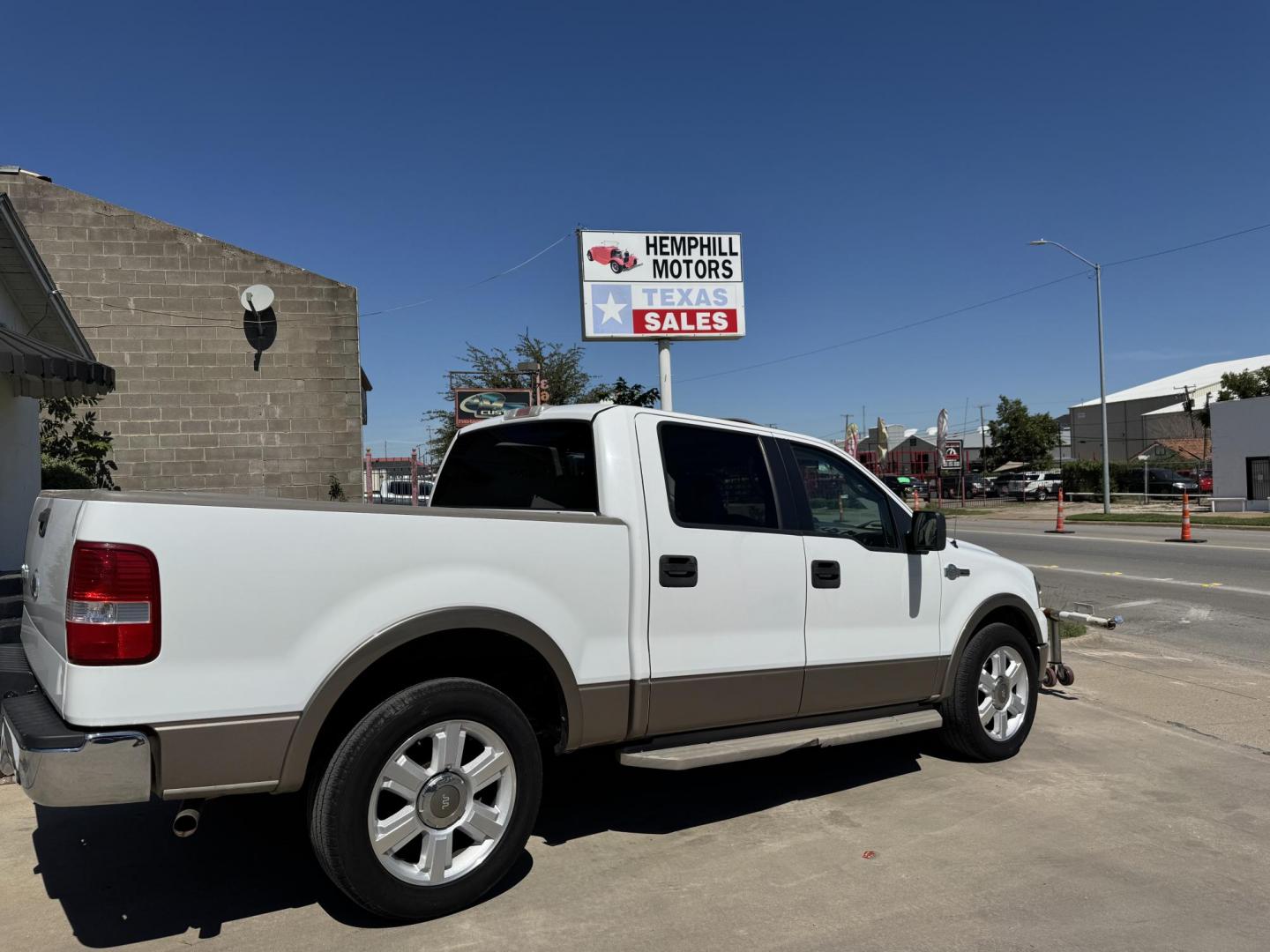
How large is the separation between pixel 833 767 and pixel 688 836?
1.40 m

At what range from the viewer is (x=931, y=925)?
11.4 ft

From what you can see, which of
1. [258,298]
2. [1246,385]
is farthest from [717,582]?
[1246,385]

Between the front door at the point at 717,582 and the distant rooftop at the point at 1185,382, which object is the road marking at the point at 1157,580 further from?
the distant rooftop at the point at 1185,382

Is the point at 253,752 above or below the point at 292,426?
below

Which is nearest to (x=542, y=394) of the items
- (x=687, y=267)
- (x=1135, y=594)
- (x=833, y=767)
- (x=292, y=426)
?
(x=687, y=267)

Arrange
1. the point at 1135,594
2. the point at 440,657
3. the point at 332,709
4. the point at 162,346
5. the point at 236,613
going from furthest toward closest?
the point at 162,346, the point at 1135,594, the point at 440,657, the point at 332,709, the point at 236,613

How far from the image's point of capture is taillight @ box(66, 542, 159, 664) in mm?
2898

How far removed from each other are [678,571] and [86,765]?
226 centimetres

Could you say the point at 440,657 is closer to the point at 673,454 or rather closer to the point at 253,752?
the point at 253,752

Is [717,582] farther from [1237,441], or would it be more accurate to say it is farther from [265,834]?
[1237,441]

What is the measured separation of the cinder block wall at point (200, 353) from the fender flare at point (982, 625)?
1129cm

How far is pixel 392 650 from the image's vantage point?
3.35 meters

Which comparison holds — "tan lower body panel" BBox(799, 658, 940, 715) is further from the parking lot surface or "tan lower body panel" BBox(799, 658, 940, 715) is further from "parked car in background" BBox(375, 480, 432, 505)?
"parked car in background" BBox(375, 480, 432, 505)

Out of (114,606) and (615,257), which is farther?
(615,257)
